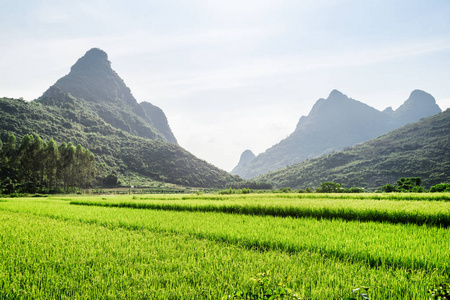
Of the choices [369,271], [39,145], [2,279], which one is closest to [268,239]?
[369,271]

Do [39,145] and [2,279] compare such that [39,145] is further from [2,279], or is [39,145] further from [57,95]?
[57,95]

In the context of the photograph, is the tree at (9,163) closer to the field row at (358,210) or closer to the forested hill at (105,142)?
the forested hill at (105,142)

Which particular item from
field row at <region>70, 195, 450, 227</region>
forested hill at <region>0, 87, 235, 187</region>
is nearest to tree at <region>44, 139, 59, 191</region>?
forested hill at <region>0, 87, 235, 187</region>

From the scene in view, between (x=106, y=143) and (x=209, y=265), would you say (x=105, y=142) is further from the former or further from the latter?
(x=209, y=265)

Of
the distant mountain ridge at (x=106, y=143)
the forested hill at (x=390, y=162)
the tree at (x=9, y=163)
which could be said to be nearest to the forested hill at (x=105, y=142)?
the distant mountain ridge at (x=106, y=143)

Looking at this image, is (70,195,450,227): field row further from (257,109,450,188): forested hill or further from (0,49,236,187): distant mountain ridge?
(257,109,450,188): forested hill

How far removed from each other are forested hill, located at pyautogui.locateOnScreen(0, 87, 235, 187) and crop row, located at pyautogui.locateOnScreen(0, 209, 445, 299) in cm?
11394

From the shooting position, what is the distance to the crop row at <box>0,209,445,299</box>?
11.7ft

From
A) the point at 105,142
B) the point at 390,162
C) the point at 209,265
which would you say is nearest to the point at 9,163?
the point at 209,265

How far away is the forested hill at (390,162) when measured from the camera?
11656cm

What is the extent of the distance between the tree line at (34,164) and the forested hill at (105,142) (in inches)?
1502

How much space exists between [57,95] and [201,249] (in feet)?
670

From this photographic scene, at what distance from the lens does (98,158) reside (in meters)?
121

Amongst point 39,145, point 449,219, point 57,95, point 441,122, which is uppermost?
point 57,95
